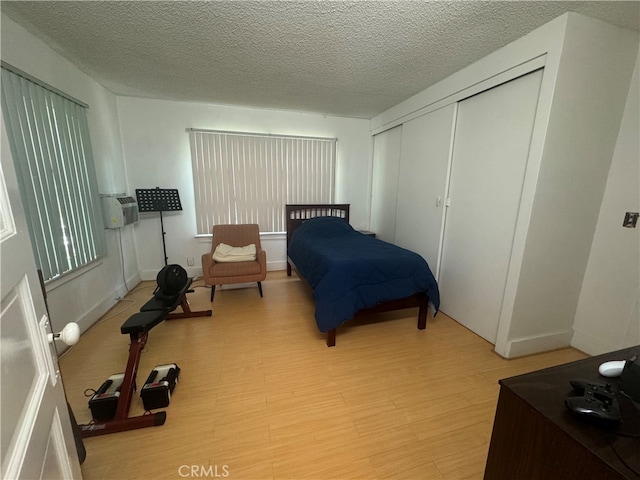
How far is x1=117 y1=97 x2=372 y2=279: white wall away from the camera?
3.27 metres

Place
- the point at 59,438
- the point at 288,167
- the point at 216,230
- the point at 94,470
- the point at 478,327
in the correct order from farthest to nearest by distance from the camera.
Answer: the point at 288,167 → the point at 216,230 → the point at 478,327 → the point at 94,470 → the point at 59,438

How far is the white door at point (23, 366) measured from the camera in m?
0.49

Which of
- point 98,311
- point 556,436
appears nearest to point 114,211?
point 98,311

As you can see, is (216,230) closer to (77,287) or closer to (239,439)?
(77,287)

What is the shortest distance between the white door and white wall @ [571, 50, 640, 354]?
315cm

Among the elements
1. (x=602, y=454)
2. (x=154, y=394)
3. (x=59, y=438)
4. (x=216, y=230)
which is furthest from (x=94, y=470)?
(x=216, y=230)

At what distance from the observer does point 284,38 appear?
1.89 m

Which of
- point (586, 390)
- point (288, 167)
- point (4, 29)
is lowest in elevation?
point (586, 390)

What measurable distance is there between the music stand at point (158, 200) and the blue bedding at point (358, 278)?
194 cm

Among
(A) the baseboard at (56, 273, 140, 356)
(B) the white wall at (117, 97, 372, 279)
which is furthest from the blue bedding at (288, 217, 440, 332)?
(A) the baseboard at (56, 273, 140, 356)

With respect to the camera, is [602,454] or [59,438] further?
[59,438]

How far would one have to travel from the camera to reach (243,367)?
1933 millimetres

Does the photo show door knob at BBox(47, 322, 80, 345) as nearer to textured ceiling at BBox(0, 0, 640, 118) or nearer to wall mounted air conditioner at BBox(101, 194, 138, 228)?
textured ceiling at BBox(0, 0, 640, 118)

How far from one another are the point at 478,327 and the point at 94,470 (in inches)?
111
